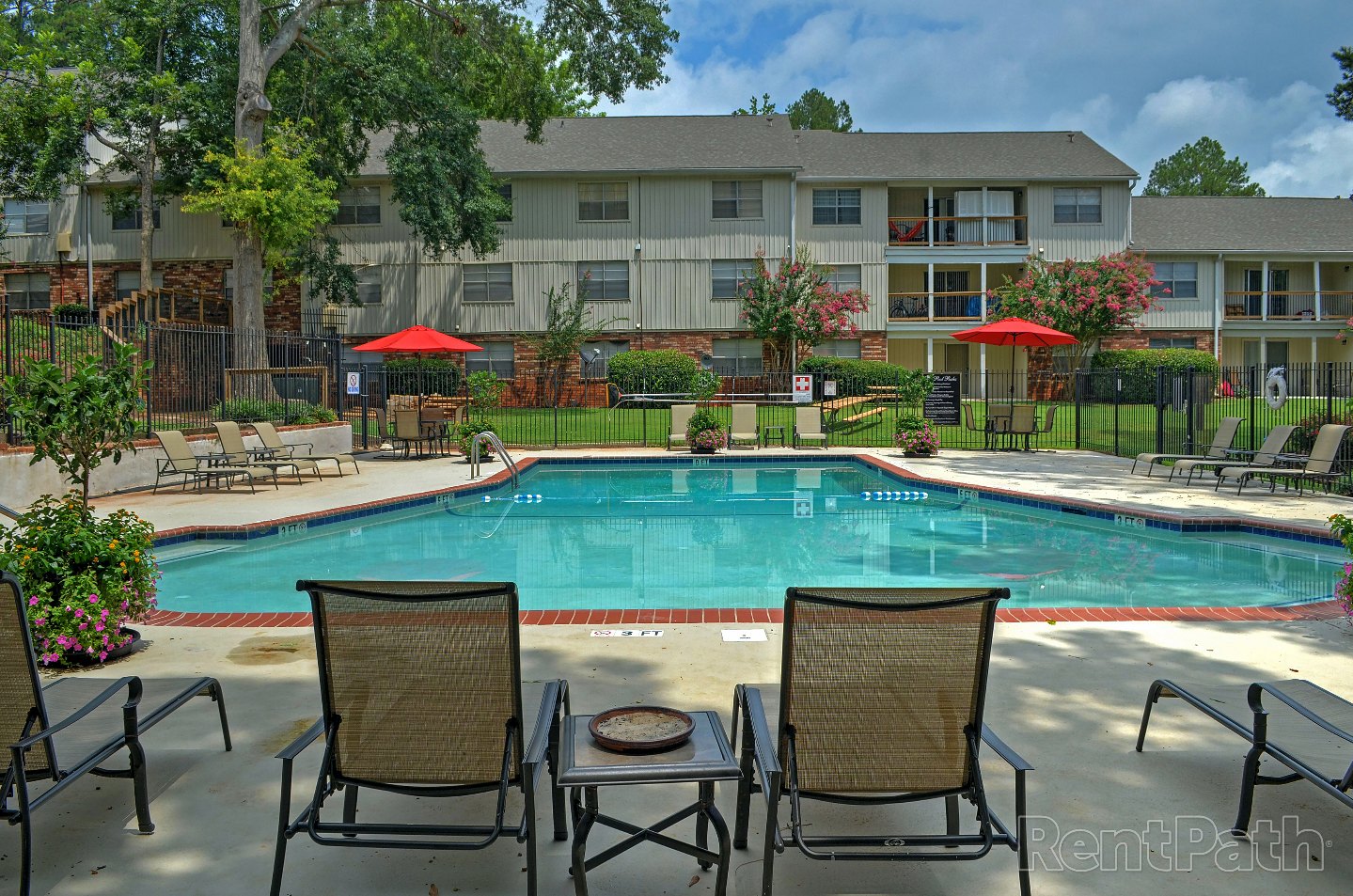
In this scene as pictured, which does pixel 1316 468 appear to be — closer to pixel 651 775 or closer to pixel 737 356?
pixel 651 775

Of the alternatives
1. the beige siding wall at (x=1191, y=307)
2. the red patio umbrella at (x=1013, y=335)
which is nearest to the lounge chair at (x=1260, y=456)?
the red patio umbrella at (x=1013, y=335)

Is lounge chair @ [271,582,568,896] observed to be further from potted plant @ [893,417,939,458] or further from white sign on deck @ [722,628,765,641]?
potted plant @ [893,417,939,458]

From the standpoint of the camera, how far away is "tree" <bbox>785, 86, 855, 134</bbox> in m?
61.2

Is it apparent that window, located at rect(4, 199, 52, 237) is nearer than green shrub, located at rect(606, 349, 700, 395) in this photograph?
No

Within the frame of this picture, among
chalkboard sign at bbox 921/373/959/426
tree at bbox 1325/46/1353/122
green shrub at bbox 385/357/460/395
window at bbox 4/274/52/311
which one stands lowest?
chalkboard sign at bbox 921/373/959/426

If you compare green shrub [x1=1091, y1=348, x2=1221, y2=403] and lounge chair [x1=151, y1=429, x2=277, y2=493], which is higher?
green shrub [x1=1091, y1=348, x2=1221, y2=403]

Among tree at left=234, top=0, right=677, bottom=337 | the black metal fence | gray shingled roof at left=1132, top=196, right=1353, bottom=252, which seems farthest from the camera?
gray shingled roof at left=1132, top=196, right=1353, bottom=252

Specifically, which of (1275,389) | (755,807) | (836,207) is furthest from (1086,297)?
(755,807)

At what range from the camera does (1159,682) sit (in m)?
4.03

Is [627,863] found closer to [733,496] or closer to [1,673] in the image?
[1,673]

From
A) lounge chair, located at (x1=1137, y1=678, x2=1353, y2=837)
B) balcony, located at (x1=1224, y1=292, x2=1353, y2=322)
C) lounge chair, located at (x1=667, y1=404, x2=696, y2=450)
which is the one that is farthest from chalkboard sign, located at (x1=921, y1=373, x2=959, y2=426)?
balcony, located at (x1=1224, y1=292, x2=1353, y2=322)

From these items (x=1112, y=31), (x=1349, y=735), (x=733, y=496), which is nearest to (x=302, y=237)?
(x=733, y=496)

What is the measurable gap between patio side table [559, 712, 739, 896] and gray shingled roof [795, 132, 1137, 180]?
29813mm

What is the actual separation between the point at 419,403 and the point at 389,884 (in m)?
18.1
